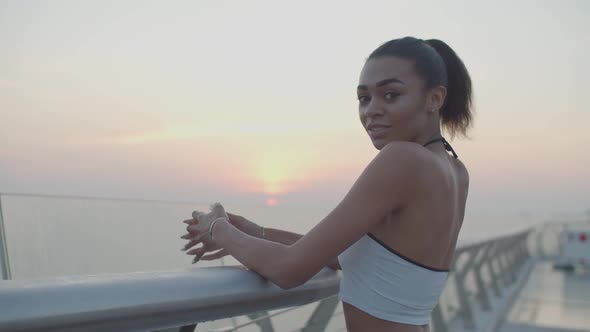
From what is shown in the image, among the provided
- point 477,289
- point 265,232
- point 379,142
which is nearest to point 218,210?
point 265,232

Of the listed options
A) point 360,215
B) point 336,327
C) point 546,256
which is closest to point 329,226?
point 360,215

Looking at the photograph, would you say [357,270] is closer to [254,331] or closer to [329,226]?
[329,226]

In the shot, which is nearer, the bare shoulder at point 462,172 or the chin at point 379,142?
the chin at point 379,142

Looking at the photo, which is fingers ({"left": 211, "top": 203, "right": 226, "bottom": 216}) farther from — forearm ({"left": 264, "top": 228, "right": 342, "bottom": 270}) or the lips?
the lips

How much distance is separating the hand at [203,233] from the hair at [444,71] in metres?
0.63

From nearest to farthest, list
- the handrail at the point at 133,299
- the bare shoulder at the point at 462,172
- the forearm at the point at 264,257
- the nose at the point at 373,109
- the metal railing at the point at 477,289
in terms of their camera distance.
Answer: the handrail at the point at 133,299 < the forearm at the point at 264,257 < the nose at the point at 373,109 < the bare shoulder at the point at 462,172 < the metal railing at the point at 477,289

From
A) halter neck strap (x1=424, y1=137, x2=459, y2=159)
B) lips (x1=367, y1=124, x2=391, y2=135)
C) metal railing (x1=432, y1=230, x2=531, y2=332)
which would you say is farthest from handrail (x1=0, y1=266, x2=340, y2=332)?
metal railing (x1=432, y1=230, x2=531, y2=332)

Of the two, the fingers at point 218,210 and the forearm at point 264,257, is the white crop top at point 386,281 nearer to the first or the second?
the forearm at point 264,257

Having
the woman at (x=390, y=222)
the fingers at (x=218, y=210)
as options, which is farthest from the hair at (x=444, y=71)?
the fingers at (x=218, y=210)

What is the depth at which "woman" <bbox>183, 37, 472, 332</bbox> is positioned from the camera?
154 cm

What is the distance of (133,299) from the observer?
45.1 inches

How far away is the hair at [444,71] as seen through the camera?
176 centimetres

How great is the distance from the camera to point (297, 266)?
5.05ft

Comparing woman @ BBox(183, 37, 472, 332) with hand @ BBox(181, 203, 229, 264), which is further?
hand @ BBox(181, 203, 229, 264)
